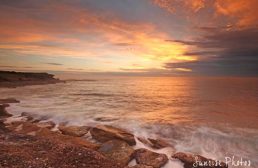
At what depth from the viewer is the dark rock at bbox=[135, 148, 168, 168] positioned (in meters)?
10.5

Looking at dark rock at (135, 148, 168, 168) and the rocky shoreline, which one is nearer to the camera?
the rocky shoreline

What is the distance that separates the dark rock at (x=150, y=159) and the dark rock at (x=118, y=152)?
433 millimetres

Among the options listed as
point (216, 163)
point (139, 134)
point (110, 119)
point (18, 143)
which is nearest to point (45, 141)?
point (18, 143)

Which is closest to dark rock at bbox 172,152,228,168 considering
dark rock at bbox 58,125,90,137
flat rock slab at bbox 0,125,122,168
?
flat rock slab at bbox 0,125,122,168

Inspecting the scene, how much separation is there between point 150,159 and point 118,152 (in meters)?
1.72

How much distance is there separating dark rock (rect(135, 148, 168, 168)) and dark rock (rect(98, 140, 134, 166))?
433mm

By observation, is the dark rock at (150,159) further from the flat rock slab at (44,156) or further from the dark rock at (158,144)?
the dark rock at (158,144)

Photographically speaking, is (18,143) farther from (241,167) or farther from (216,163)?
(241,167)

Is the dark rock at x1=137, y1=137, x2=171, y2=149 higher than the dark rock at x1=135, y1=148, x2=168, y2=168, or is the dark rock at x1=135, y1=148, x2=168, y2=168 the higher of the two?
the dark rock at x1=135, y1=148, x2=168, y2=168

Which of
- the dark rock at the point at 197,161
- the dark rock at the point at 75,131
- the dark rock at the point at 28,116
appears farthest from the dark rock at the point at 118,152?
the dark rock at the point at 28,116

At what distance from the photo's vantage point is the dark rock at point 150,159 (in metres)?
10.5

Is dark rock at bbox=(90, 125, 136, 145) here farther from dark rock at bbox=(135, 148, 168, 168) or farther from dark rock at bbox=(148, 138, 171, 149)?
dark rock at bbox=(135, 148, 168, 168)

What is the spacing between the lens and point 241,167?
36.2ft

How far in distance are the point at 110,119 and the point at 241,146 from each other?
40.0 feet
